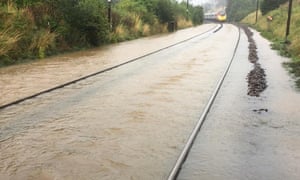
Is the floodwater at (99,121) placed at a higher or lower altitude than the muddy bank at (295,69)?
higher

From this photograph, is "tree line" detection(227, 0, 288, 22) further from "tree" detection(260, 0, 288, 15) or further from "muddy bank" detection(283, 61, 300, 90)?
"muddy bank" detection(283, 61, 300, 90)

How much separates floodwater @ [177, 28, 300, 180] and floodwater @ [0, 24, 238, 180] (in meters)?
0.37

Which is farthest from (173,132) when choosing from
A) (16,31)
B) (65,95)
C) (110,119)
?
(16,31)

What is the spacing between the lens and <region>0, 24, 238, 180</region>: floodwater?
5.26 m

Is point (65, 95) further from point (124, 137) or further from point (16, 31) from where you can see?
point (16, 31)

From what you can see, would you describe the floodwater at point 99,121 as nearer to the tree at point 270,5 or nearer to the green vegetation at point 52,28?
the green vegetation at point 52,28

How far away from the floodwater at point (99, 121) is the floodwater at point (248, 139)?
37 centimetres

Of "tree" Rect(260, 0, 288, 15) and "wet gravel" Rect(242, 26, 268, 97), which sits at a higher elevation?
"tree" Rect(260, 0, 288, 15)

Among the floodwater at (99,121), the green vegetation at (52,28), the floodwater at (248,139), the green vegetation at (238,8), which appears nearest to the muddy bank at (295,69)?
the floodwater at (248,139)

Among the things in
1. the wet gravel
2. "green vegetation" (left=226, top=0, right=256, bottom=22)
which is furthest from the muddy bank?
"green vegetation" (left=226, top=0, right=256, bottom=22)

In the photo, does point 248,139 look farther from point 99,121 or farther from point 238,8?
point 238,8

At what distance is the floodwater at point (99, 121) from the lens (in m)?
5.26

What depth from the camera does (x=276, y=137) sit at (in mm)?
6727

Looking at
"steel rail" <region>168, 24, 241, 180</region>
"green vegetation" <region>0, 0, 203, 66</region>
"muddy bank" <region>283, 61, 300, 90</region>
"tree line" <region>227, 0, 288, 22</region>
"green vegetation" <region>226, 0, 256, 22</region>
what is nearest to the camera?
"steel rail" <region>168, 24, 241, 180</region>
